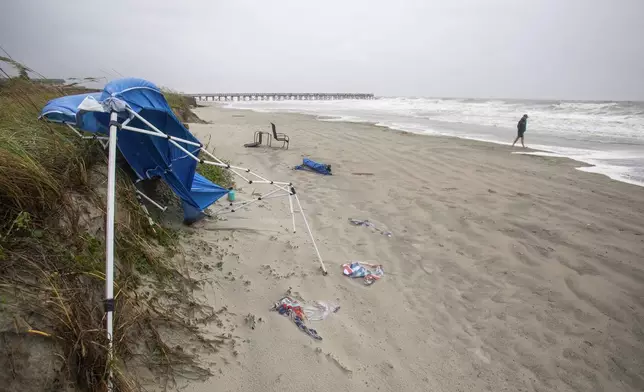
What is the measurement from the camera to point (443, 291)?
365 centimetres

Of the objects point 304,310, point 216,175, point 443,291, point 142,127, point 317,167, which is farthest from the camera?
point 317,167

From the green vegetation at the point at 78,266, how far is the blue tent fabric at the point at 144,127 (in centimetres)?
25

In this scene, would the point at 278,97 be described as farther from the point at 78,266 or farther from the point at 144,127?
the point at 78,266

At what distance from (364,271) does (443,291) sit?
93 centimetres

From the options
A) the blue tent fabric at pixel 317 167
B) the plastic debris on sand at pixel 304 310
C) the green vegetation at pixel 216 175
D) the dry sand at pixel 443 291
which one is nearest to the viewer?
the dry sand at pixel 443 291

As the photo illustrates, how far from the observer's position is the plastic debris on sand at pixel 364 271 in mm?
3743

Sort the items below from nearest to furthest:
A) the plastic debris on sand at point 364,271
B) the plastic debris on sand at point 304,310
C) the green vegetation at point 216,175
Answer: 1. the plastic debris on sand at point 304,310
2. the plastic debris on sand at point 364,271
3. the green vegetation at point 216,175

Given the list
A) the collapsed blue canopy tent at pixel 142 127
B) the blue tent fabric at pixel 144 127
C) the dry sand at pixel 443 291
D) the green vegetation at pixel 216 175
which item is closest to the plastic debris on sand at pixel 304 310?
the dry sand at pixel 443 291

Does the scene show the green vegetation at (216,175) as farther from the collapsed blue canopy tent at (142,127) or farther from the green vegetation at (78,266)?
the green vegetation at (78,266)

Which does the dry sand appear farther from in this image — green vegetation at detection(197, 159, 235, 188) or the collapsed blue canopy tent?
the collapsed blue canopy tent

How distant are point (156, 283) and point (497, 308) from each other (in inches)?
135

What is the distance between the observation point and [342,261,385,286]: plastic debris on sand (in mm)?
3743

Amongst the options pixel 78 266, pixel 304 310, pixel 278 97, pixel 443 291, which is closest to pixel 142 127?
pixel 78 266

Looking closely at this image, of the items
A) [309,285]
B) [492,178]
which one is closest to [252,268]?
[309,285]
